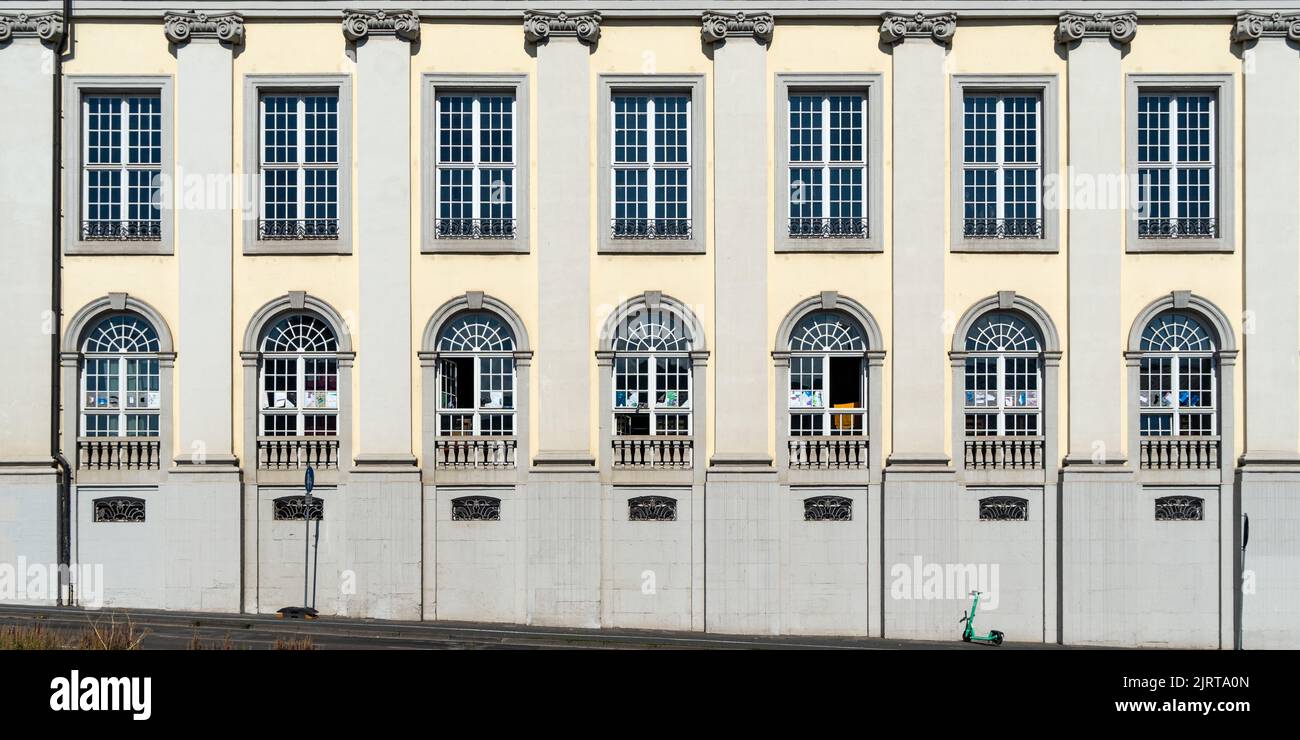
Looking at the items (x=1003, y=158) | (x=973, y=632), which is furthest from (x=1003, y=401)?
(x=1003, y=158)

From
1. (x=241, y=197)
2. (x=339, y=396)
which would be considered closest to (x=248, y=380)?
(x=339, y=396)

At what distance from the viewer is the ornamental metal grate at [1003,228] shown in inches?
1213

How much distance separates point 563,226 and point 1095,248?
1164 centimetres

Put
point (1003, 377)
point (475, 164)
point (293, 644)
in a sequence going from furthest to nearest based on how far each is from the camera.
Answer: point (1003, 377) < point (475, 164) < point (293, 644)

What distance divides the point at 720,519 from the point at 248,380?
10742 mm

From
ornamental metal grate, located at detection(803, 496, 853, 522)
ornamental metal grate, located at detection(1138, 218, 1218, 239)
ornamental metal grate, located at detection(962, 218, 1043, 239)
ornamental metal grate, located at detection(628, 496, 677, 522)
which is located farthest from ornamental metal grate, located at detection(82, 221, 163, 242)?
ornamental metal grate, located at detection(1138, 218, 1218, 239)

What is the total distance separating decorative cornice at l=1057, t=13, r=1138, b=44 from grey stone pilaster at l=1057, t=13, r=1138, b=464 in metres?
0.06

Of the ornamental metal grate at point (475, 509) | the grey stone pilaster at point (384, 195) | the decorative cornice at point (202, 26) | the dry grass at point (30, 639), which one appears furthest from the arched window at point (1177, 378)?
the dry grass at point (30, 639)

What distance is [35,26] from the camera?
30.2 meters

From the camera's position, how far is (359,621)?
96.3 ft

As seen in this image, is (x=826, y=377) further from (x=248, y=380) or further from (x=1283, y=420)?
(x=248, y=380)

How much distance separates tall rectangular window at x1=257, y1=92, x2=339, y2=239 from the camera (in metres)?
30.7

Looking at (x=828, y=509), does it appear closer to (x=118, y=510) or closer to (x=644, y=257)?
(x=644, y=257)

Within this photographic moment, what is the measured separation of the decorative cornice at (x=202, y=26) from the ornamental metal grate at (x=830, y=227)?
504 inches
